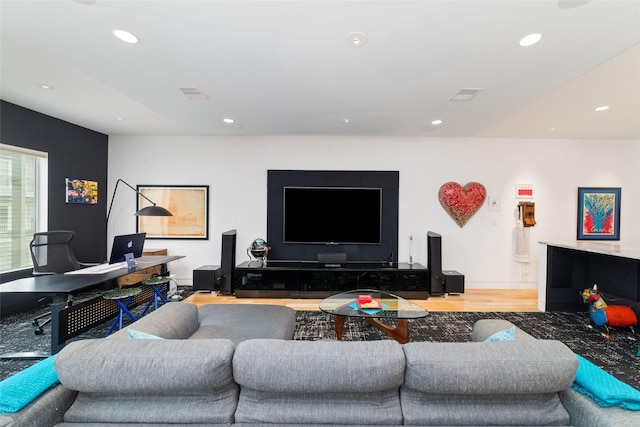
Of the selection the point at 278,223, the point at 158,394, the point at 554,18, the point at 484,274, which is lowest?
the point at 484,274

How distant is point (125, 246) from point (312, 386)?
304cm

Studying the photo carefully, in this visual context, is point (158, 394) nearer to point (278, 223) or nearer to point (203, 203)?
point (278, 223)

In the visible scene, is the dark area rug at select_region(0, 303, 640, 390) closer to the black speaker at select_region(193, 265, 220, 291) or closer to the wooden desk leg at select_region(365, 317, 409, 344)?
the wooden desk leg at select_region(365, 317, 409, 344)

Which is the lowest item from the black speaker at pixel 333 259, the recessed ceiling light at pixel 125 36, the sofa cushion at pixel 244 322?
the sofa cushion at pixel 244 322

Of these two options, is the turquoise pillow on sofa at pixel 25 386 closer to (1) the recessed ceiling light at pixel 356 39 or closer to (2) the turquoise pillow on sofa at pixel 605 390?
(2) the turquoise pillow on sofa at pixel 605 390

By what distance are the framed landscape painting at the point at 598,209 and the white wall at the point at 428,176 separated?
13 centimetres

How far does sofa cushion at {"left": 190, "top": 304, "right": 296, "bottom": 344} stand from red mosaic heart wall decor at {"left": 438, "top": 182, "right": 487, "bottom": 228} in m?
3.48

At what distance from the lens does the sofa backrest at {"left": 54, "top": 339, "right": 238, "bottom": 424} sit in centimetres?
110

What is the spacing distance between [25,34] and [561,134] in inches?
262

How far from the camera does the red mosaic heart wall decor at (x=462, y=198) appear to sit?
485 cm

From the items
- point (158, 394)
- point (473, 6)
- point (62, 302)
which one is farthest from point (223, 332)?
point (473, 6)

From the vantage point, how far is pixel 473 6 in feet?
5.58

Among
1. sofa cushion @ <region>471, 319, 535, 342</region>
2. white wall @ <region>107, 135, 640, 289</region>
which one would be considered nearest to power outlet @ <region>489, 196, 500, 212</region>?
white wall @ <region>107, 135, 640, 289</region>

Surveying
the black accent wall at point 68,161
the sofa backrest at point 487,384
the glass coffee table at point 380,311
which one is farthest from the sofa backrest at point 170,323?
the black accent wall at point 68,161
